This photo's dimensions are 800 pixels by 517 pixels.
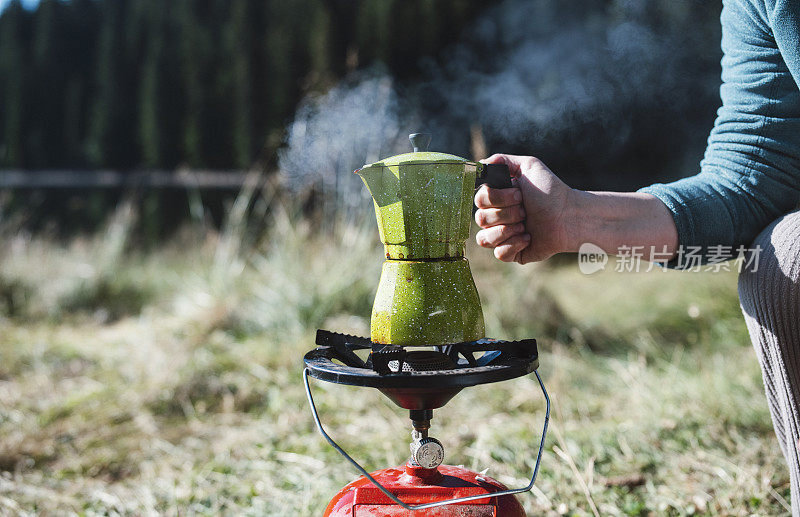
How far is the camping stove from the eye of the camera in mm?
1286

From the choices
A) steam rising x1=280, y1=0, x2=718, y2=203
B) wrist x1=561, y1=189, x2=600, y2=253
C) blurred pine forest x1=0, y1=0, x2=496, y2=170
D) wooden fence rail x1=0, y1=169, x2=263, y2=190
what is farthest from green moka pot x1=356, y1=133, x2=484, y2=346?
wooden fence rail x1=0, y1=169, x2=263, y2=190

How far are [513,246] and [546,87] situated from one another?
201 inches

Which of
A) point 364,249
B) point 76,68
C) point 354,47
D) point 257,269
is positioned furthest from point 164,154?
point 364,249

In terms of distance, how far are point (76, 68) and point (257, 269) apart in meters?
4.47

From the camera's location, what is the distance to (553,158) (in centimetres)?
657

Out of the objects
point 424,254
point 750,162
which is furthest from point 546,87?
point 424,254

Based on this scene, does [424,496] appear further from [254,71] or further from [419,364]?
[254,71]

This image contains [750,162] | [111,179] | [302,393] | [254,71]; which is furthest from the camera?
[111,179]

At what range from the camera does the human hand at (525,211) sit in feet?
5.19

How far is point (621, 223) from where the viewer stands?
5.65 ft

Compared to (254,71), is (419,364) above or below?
below

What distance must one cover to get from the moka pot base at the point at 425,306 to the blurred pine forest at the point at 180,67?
5.38 m

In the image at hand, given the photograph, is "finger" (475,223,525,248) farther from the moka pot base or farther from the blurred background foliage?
the blurred background foliage

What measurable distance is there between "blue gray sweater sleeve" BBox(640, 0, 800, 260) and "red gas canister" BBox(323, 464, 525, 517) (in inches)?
32.9
